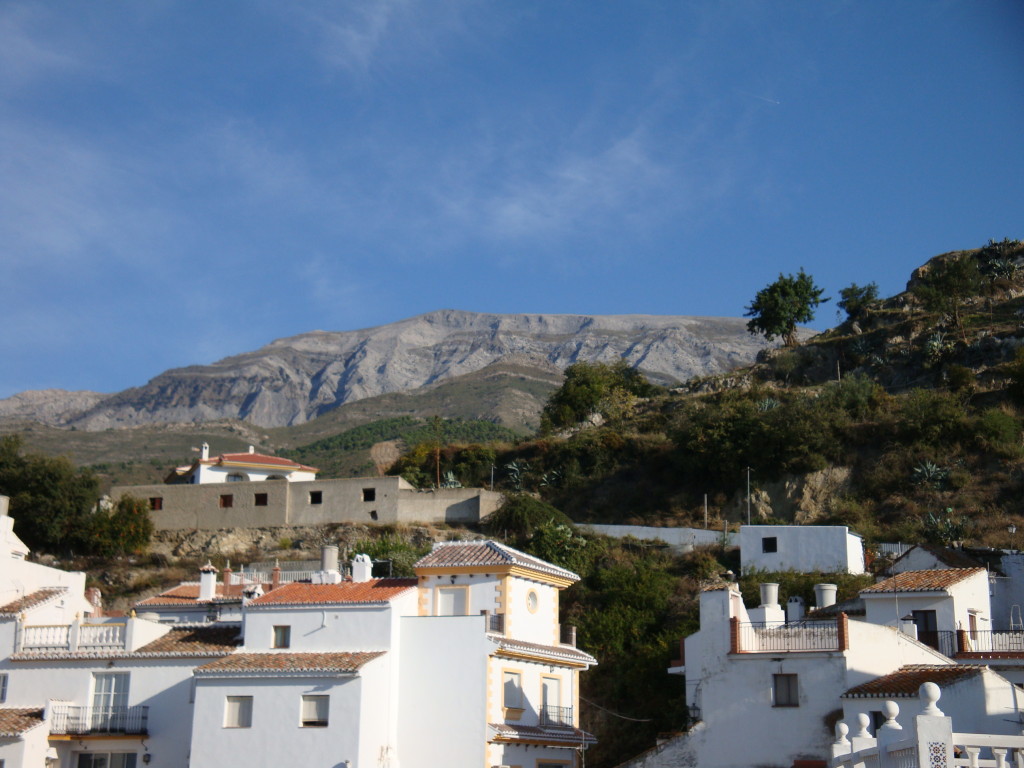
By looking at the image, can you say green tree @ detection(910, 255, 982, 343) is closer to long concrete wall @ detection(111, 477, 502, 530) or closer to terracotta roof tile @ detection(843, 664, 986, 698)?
long concrete wall @ detection(111, 477, 502, 530)

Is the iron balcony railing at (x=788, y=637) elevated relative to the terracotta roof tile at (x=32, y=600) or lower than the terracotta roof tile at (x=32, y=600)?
lower

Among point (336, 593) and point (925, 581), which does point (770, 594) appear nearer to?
point (925, 581)

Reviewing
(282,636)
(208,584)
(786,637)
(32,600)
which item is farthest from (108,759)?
(786,637)

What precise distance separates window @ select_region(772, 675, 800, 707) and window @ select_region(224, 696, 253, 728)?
14.4 m

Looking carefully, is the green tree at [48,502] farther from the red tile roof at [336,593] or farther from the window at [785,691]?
the window at [785,691]

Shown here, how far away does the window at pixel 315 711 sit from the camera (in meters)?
33.4

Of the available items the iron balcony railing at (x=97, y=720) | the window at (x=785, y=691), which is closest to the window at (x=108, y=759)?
the iron balcony railing at (x=97, y=720)

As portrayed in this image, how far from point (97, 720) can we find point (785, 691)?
19.6 m

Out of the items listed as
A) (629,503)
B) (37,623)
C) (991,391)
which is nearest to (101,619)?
(37,623)

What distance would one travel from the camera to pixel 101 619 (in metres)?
39.6

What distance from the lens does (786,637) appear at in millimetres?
34281

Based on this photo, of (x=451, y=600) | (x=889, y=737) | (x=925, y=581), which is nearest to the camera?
(x=889, y=737)

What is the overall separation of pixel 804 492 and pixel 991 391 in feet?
43.9

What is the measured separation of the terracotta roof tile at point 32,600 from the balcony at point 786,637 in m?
Result: 21.4
